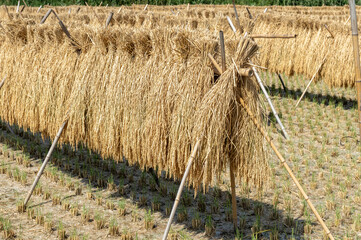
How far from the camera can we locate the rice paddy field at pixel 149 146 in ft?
15.2

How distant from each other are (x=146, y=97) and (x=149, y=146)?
1.85 feet

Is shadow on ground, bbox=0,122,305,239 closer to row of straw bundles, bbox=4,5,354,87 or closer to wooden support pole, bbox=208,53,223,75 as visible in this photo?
wooden support pole, bbox=208,53,223,75

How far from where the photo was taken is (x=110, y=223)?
5406mm

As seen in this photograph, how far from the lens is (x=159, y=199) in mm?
6207

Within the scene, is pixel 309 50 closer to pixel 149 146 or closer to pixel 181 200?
pixel 181 200

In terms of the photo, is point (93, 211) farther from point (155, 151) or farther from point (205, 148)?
point (205, 148)

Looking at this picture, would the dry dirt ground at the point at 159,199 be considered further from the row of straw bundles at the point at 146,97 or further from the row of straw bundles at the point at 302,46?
the row of straw bundles at the point at 302,46

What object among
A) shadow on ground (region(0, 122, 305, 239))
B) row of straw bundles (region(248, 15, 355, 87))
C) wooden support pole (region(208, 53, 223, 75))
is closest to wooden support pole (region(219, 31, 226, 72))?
wooden support pole (region(208, 53, 223, 75))

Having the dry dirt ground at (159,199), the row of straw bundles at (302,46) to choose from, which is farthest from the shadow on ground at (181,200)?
the row of straw bundles at (302,46)

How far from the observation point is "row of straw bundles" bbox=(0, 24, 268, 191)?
14.9ft

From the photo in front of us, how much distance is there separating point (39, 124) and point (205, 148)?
3189 mm

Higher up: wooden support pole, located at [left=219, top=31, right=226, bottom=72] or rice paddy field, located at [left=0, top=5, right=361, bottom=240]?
wooden support pole, located at [left=219, top=31, right=226, bottom=72]

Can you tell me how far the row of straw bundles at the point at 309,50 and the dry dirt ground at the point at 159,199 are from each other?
2.29 metres

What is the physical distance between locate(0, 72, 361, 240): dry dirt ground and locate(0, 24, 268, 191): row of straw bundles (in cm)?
51
